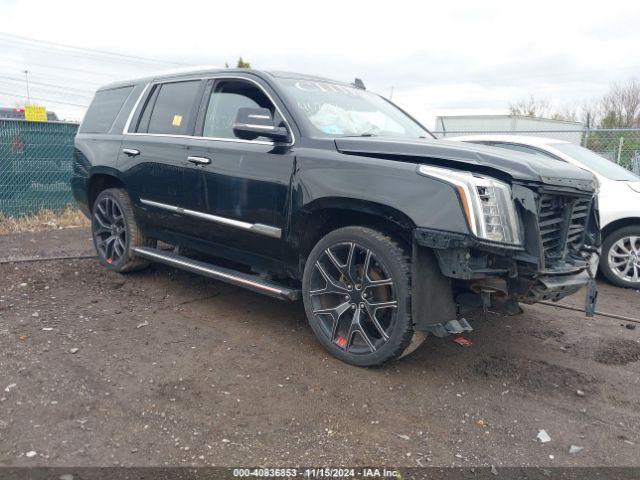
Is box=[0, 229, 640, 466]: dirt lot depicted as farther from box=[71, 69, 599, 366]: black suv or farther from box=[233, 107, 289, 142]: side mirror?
box=[233, 107, 289, 142]: side mirror

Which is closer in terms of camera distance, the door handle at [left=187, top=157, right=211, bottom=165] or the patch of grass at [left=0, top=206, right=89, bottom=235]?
the door handle at [left=187, top=157, right=211, bottom=165]

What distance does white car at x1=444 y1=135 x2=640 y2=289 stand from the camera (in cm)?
584

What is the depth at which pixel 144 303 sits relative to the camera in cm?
469

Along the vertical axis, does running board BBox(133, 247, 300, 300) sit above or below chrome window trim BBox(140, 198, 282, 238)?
below

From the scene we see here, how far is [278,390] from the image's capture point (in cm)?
321

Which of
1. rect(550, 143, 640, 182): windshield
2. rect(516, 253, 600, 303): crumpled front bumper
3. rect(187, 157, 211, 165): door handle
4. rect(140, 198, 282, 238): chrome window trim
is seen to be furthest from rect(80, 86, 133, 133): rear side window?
rect(550, 143, 640, 182): windshield

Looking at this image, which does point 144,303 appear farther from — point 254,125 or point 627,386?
point 627,386

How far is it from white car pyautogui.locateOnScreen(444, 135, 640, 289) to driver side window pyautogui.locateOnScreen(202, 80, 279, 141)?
8.07 ft

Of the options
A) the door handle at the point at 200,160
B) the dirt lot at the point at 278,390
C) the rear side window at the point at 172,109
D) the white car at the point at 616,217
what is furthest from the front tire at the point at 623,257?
the rear side window at the point at 172,109

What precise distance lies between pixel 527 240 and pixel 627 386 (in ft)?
4.35

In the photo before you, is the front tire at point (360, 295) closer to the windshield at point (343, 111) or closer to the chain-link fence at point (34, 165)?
the windshield at point (343, 111)

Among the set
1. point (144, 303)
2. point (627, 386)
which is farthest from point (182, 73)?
point (627, 386)

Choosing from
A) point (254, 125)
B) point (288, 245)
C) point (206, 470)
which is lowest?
point (206, 470)

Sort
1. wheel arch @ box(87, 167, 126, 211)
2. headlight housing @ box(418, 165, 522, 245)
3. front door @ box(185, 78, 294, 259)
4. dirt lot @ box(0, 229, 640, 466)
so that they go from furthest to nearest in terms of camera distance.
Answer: wheel arch @ box(87, 167, 126, 211)
front door @ box(185, 78, 294, 259)
headlight housing @ box(418, 165, 522, 245)
dirt lot @ box(0, 229, 640, 466)
